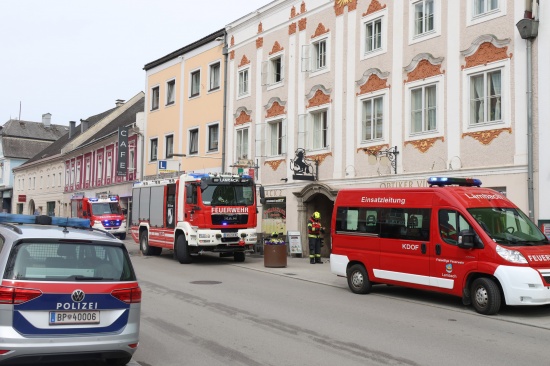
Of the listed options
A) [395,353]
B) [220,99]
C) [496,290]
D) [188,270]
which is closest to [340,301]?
[496,290]

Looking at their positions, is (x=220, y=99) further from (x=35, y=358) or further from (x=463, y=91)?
(x=35, y=358)

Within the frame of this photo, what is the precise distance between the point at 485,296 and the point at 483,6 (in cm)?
913

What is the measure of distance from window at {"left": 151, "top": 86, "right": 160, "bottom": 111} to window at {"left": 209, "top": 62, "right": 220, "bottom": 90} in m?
6.25

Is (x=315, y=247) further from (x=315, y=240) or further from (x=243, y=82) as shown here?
(x=243, y=82)

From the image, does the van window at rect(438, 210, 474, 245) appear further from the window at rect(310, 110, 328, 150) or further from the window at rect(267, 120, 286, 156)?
the window at rect(267, 120, 286, 156)

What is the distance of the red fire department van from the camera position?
980cm

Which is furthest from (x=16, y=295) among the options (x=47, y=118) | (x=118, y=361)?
(x=47, y=118)

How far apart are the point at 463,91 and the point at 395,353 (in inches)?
419

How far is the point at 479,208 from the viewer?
10805 mm

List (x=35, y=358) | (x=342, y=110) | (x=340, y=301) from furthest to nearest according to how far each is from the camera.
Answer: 1. (x=342, y=110)
2. (x=340, y=301)
3. (x=35, y=358)

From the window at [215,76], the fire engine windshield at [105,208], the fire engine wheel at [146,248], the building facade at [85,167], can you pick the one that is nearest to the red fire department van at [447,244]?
the fire engine wheel at [146,248]

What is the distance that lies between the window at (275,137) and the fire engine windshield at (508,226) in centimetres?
1342

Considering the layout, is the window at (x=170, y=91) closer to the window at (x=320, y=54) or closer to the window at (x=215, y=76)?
the window at (x=215, y=76)

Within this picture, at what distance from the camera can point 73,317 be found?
220 inches
